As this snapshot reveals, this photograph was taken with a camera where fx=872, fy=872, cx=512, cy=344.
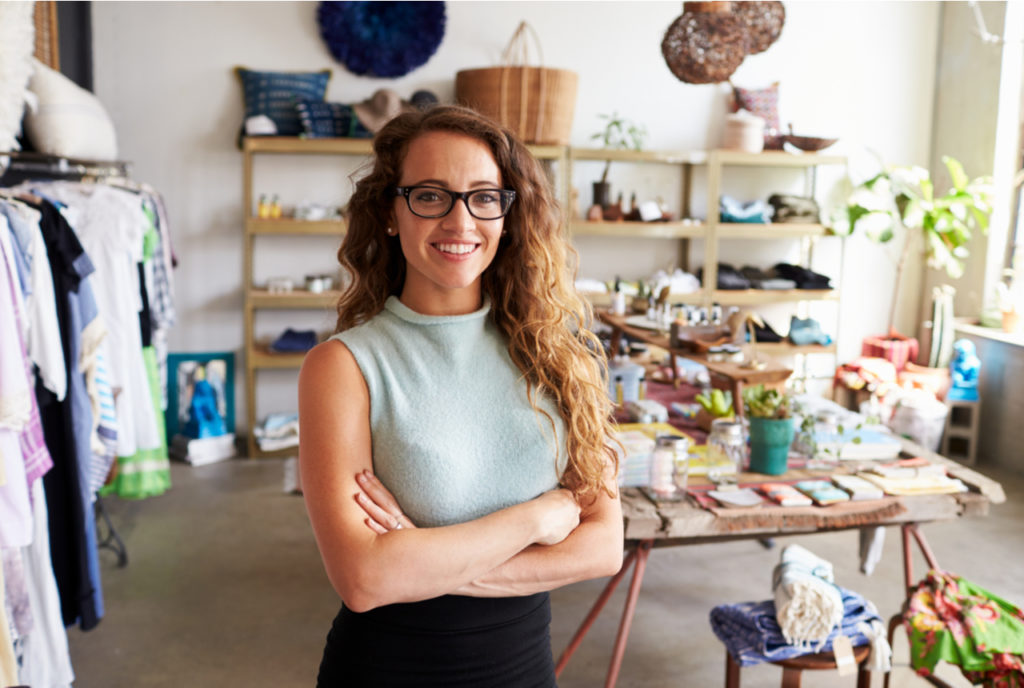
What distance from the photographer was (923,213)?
19.5ft

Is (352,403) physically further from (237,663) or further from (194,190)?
(194,190)

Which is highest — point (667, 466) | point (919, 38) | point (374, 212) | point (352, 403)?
point (919, 38)

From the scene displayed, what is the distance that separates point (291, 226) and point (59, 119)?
5.90 ft

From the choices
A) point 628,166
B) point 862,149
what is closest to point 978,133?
point 862,149

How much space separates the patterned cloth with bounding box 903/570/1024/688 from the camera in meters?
2.26

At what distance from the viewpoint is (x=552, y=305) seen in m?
1.57

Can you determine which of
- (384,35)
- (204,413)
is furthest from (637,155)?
(204,413)

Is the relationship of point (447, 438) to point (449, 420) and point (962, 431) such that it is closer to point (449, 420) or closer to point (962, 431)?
point (449, 420)

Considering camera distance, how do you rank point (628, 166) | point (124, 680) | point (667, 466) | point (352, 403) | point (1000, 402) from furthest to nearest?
1. point (628, 166)
2. point (1000, 402)
3. point (124, 680)
4. point (667, 466)
5. point (352, 403)

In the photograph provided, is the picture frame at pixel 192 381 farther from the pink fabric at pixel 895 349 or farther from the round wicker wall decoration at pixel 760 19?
the pink fabric at pixel 895 349

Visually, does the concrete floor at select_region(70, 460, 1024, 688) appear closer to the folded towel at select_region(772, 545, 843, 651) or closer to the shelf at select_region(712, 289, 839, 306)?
the folded towel at select_region(772, 545, 843, 651)

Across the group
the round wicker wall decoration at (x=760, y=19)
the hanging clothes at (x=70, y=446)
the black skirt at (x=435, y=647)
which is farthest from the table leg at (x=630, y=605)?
the round wicker wall decoration at (x=760, y=19)

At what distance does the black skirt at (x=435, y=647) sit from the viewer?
1386mm

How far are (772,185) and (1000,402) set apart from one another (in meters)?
2.20
